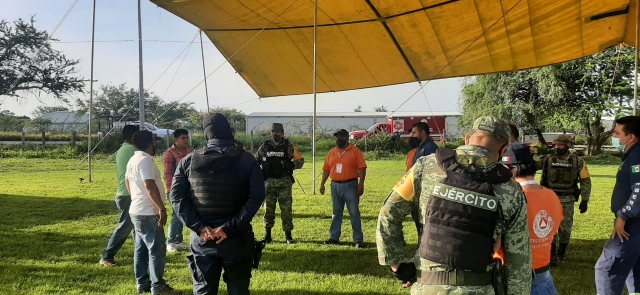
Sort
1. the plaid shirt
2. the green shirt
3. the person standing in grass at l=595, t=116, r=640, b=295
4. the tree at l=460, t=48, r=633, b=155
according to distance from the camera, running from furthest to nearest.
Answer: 1. the tree at l=460, t=48, r=633, b=155
2. the plaid shirt
3. the green shirt
4. the person standing in grass at l=595, t=116, r=640, b=295

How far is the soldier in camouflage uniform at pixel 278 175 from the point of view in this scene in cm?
604

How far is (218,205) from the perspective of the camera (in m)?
2.96

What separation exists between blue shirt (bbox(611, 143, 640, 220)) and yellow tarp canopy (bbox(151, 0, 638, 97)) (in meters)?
→ 3.40

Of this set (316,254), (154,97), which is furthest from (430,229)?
(154,97)

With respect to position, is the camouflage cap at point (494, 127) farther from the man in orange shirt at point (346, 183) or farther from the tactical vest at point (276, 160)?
the tactical vest at point (276, 160)

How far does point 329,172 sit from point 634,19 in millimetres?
4881

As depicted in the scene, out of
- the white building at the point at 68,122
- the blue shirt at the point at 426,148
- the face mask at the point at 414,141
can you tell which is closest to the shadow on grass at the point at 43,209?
the face mask at the point at 414,141

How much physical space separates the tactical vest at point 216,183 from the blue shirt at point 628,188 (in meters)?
2.90

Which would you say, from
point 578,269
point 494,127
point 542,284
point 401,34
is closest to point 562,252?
point 578,269

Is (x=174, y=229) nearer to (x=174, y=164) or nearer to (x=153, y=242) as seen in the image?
(x=174, y=164)

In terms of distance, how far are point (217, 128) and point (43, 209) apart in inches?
293

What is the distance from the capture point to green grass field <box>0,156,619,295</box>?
4273mm

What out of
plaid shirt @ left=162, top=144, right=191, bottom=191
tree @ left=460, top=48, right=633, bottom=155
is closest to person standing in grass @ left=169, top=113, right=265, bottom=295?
plaid shirt @ left=162, top=144, right=191, bottom=191

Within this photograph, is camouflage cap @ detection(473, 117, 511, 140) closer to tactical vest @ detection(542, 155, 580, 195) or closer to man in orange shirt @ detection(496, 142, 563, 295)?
man in orange shirt @ detection(496, 142, 563, 295)
